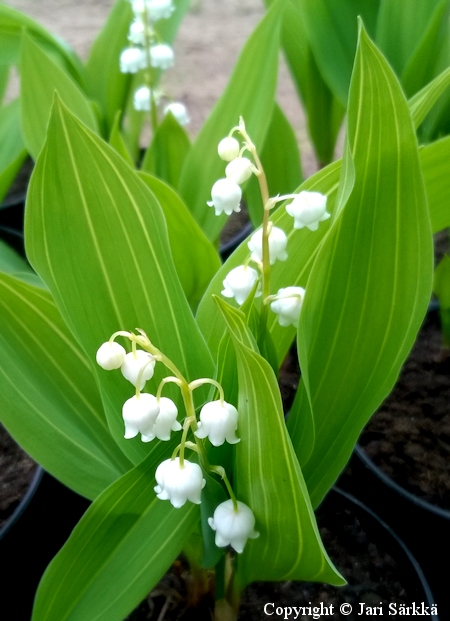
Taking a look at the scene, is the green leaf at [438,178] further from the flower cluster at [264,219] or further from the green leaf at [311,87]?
the green leaf at [311,87]

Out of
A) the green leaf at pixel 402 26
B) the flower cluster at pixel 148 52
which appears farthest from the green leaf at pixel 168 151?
the green leaf at pixel 402 26

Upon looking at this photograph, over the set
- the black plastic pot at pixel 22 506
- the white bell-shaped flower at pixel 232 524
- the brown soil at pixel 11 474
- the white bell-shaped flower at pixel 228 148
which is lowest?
the brown soil at pixel 11 474

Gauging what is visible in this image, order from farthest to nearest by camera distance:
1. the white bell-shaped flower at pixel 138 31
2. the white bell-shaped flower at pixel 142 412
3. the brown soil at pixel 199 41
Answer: the brown soil at pixel 199 41 → the white bell-shaped flower at pixel 138 31 → the white bell-shaped flower at pixel 142 412

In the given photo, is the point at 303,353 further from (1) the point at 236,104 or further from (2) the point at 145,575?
(1) the point at 236,104

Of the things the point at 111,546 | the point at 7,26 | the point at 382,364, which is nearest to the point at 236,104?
the point at 7,26

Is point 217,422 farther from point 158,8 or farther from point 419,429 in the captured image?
point 158,8

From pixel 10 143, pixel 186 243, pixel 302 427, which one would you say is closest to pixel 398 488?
pixel 302 427
